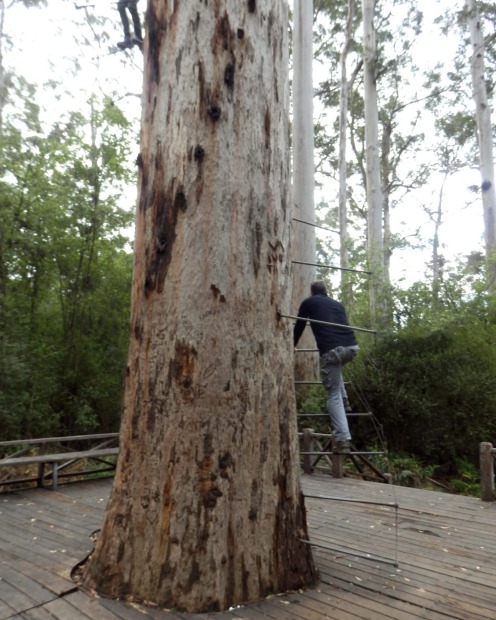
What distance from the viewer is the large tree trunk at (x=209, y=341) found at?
2.76 m

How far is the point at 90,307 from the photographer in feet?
32.6

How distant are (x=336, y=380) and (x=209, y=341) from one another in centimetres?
266

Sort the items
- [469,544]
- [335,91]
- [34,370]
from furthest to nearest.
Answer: [335,91], [34,370], [469,544]

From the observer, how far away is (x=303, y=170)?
1181cm

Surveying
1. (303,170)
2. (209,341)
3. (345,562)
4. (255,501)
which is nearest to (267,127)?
(209,341)

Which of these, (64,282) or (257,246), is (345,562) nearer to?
(257,246)

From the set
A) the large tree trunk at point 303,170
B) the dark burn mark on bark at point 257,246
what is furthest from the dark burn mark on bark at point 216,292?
the large tree trunk at point 303,170

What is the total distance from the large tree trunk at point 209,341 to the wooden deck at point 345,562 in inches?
7.0

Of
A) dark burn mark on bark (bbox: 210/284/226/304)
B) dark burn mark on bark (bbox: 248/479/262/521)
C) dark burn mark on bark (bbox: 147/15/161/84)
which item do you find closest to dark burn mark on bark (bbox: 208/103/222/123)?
dark burn mark on bark (bbox: 147/15/161/84)

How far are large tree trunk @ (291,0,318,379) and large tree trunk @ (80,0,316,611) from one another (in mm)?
7010

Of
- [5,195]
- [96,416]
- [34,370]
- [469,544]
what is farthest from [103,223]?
[469,544]

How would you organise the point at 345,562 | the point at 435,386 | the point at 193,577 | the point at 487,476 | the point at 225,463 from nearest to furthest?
the point at 193,577, the point at 225,463, the point at 345,562, the point at 487,476, the point at 435,386

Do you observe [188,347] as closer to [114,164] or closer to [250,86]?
[250,86]

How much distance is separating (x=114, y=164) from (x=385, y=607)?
27.8ft
